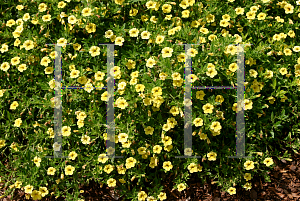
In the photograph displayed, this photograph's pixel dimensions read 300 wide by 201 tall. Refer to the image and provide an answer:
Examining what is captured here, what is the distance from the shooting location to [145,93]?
404 cm

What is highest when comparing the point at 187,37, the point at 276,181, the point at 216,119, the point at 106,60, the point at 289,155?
the point at 187,37

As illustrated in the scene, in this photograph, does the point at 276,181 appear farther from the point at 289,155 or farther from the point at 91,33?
the point at 91,33

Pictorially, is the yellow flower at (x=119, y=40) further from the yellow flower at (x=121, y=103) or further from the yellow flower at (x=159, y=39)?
the yellow flower at (x=121, y=103)

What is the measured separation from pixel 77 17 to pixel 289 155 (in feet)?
12.4

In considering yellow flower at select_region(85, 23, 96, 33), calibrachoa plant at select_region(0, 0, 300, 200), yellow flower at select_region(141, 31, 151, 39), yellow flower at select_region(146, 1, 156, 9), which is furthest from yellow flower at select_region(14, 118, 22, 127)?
yellow flower at select_region(146, 1, 156, 9)

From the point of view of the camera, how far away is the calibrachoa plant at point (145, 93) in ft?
13.4

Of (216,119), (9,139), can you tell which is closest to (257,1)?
(216,119)

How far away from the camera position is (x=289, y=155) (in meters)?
4.46

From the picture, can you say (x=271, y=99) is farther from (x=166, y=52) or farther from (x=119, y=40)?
(x=119, y=40)

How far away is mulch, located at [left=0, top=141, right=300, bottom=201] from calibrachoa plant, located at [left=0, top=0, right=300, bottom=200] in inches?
4.8

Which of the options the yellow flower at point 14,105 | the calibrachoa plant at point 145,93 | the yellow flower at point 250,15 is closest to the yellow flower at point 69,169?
the calibrachoa plant at point 145,93

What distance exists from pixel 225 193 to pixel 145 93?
190 centimetres

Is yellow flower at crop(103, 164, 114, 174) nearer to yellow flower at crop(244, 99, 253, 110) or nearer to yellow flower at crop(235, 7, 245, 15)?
yellow flower at crop(244, 99, 253, 110)

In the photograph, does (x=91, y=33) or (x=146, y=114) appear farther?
(x=91, y=33)
